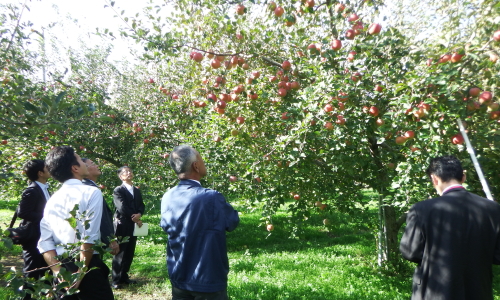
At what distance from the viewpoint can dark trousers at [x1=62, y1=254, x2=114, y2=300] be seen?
2.33 m

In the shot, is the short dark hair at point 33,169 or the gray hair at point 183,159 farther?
the short dark hair at point 33,169

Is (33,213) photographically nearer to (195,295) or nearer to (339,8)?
(195,295)

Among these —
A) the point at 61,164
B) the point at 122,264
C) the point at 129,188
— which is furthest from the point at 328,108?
the point at 122,264

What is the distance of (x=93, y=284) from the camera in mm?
2340

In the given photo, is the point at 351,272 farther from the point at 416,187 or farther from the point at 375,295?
the point at 416,187

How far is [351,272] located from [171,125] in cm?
402

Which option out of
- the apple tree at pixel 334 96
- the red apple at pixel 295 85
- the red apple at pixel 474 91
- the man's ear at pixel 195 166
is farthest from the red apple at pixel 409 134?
the man's ear at pixel 195 166

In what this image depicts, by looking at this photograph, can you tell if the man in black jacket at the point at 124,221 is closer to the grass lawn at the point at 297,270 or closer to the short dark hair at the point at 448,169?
the grass lawn at the point at 297,270

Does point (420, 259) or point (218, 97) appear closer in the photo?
point (420, 259)

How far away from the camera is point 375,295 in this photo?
13.0 ft

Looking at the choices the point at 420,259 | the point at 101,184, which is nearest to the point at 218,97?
the point at 420,259

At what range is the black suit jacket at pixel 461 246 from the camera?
1.96m

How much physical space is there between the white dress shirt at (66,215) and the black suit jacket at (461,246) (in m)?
1.99

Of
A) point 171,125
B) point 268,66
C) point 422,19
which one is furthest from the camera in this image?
point 171,125
